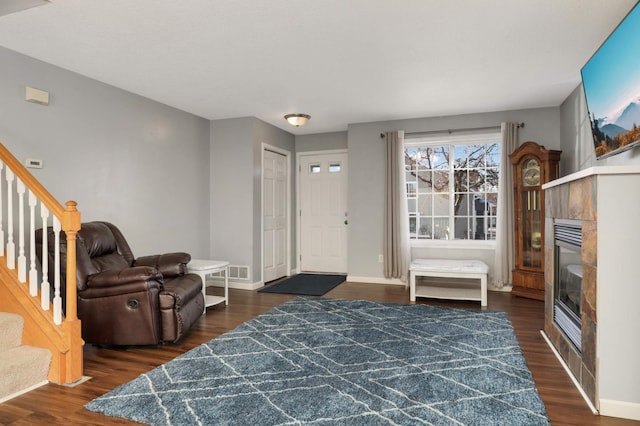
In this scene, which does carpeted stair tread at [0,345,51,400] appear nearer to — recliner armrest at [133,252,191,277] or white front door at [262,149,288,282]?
recliner armrest at [133,252,191,277]

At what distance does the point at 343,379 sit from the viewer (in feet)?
7.98

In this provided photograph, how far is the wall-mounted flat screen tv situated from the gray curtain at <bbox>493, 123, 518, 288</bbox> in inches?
77.5

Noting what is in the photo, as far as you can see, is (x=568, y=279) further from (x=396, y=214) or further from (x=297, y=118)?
(x=297, y=118)

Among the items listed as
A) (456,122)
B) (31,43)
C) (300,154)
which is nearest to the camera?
(31,43)

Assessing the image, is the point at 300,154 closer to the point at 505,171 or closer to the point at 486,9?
the point at 505,171

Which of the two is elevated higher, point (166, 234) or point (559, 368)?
point (166, 234)

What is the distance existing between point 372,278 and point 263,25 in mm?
3962

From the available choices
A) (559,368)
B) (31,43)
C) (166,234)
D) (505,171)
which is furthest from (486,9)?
(166,234)

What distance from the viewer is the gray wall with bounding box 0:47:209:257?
3240 mm

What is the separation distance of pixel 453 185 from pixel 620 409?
3.75 meters

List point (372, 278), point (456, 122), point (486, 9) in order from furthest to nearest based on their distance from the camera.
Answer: point (372, 278), point (456, 122), point (486, 9)

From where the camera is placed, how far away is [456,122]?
5316 mm

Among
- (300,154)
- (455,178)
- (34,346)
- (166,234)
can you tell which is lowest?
(34,346)

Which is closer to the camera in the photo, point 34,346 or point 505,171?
point 34,346
